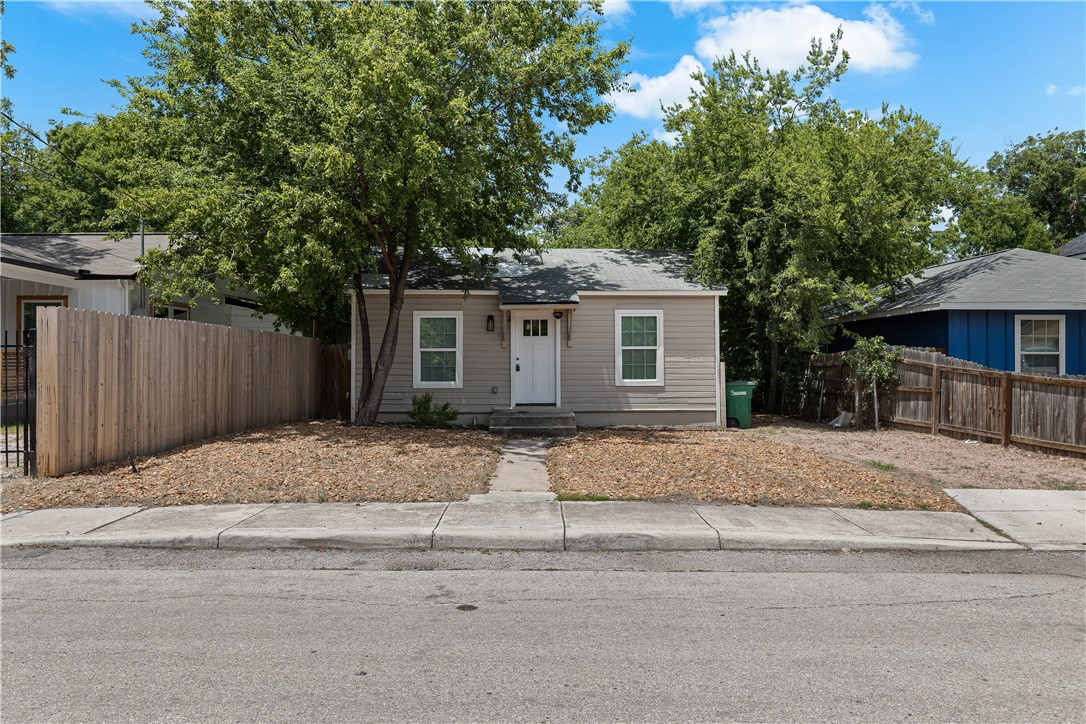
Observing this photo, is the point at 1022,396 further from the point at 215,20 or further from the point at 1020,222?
the point at 1020,222

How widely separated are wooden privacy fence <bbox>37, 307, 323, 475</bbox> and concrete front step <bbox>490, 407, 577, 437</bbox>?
445cm

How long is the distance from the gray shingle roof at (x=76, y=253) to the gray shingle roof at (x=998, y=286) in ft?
54.1

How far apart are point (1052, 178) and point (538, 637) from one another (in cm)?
5008

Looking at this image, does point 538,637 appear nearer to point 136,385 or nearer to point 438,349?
point 136,385

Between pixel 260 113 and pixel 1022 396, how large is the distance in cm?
1385

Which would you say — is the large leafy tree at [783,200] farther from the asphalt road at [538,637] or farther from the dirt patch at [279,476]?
the asphalt road at [538,637]

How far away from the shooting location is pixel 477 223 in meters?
14.1

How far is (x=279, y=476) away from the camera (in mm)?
8992

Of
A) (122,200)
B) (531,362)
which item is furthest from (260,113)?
(531,362)

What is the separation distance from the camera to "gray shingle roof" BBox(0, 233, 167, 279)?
14501 millimetres

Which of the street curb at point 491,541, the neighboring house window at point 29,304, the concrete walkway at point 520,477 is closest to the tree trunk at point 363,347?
the concrete walkway at point 520,477

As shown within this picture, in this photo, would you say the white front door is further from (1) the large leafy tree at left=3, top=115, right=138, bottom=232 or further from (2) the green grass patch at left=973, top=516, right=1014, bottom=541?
(1) the large leafy tree at left=3, top=115, right=138, bottom=232

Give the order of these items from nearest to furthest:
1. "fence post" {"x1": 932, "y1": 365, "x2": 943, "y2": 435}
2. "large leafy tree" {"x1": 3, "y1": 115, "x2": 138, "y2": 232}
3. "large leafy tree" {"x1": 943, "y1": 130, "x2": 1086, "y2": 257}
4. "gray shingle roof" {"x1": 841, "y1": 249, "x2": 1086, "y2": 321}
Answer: "fence post" {"x1": 932, "y1": 365, "x2": 943, "y2": 435} < "gray shingle roof" {"x1": 841, "y1": 249, "x2": 1086, "y2": 321} < "large leafy tree" {"x1": 3, "y1": 115, "x2": 138, "y2": 232} < "large leafy tree" {"x1": 943, "y1": 130, "x2": 1086, "y2": 257}

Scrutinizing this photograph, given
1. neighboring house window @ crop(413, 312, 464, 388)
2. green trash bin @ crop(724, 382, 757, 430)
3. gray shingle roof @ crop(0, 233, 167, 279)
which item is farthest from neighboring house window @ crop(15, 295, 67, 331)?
green trash bin @ crop(724, 382, 757, 430)
